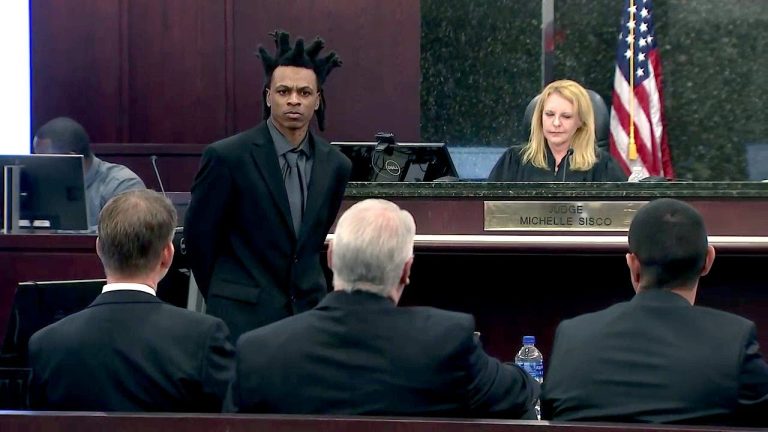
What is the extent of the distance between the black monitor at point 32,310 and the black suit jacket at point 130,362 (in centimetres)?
98

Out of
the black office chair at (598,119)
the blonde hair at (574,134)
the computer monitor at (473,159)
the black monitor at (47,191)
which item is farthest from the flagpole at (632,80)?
the black monitor at (47,191)

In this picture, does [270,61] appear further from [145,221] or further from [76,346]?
[76,346]

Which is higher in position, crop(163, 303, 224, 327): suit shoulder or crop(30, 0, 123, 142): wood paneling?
crop(30, 0, 123, 142): wood paneling

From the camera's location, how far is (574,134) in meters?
5.23

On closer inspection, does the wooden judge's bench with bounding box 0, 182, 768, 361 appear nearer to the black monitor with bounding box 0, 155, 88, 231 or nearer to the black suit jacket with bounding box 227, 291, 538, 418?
the black monitor with bounding box 0, 155, 88, 231

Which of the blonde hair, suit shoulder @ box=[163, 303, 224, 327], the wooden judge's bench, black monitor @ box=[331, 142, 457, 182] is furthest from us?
the blonde hair

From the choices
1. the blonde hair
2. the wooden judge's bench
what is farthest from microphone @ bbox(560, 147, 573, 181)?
the wooden judge's bench

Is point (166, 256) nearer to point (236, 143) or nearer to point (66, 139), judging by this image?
point (236, 143)

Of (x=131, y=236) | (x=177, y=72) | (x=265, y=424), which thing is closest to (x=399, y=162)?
(x=131, y=236)

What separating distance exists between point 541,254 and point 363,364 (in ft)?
7.89

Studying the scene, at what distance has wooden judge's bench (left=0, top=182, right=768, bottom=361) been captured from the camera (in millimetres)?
4578

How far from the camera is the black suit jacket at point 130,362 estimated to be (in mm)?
2477

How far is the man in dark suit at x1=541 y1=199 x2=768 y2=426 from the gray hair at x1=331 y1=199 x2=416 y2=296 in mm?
379

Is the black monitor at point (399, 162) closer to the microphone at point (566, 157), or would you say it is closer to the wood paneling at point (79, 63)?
the microphone at point (566, 157)
